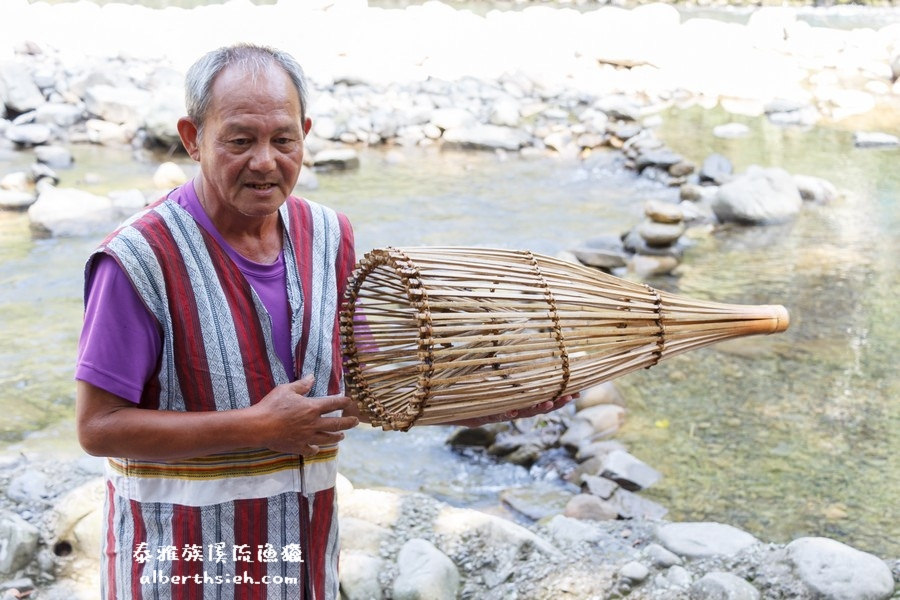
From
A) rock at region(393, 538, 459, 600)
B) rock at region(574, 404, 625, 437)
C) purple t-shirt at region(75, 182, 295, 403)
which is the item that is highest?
purple t-shirt at region(75, 182, 295, 403)

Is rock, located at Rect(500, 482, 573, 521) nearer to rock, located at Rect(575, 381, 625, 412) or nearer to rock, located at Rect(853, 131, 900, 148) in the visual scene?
rock, located at Rect(575, 381, 625, 412)

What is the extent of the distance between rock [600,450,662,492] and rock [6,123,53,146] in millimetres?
7405

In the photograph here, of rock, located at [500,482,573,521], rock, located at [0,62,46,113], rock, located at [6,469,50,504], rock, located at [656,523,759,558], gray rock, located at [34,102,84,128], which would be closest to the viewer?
rock, located at [656,523,759,558]

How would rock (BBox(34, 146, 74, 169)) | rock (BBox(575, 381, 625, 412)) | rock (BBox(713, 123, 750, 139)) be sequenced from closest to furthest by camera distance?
1. rock (BBox(575, 381, 625, 412))
2. rock (BBox(34, 146, 74, 169))
3. rock (BBox(713, 123, 750, 139))

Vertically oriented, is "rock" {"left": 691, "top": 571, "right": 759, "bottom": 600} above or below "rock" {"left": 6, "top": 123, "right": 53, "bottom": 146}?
above

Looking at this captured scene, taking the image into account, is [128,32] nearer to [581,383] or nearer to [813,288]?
[813,288]

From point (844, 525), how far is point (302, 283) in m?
2.90

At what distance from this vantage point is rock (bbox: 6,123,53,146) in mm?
9539

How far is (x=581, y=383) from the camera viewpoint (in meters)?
1.84

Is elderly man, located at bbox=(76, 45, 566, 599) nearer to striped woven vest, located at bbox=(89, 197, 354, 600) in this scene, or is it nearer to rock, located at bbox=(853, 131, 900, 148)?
striped woven vest, located at bbox=(89, 197, 354, 600)

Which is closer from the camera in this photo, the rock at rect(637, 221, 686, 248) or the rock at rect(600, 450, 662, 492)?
the rock at rect(600, 450, 662, 492)

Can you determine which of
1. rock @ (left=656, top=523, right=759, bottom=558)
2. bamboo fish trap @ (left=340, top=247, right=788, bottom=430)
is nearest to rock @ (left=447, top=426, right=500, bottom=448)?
rock @ (left=656, top=523, right=759, bottom=558)

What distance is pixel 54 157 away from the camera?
8961 mm

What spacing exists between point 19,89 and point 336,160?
12.7 feet
